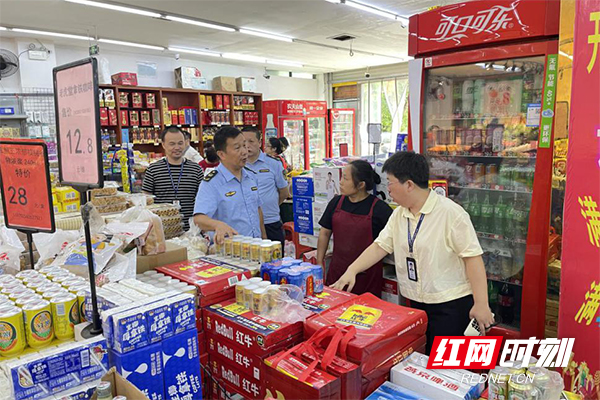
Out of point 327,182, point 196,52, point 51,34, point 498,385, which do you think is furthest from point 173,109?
point 498,385

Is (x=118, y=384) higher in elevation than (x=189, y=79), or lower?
lower

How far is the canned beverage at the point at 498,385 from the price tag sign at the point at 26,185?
6.15 ft

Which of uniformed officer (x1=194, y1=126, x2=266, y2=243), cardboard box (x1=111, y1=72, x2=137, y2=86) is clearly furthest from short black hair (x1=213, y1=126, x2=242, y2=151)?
cardboard box (x1=111, y1=72, x2=137, y2=86)

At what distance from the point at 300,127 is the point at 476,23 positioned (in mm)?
8949

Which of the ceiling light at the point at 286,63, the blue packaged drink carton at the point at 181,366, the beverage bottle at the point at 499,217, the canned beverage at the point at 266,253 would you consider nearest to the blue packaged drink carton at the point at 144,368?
the blue packaged drink carton at the point at 181,366

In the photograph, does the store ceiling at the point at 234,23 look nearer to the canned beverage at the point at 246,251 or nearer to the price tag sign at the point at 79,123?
the canned beverage at the point at 246,251

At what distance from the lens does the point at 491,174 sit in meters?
3.62

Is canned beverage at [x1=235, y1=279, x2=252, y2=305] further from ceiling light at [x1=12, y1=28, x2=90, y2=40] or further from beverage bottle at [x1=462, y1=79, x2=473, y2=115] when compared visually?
ceiling light at [x1=12, y1=28, x2=90, y2=40]

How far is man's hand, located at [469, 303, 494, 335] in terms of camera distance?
227 cm

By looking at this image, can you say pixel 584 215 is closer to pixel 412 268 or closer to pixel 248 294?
pixel 412 268

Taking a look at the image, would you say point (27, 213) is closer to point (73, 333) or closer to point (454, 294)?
point (73, 333)

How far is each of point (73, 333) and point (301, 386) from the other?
0.96 meters

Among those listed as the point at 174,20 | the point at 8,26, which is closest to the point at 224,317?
the point at 174,20

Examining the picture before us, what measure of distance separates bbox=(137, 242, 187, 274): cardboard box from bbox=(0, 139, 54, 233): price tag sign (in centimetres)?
50
